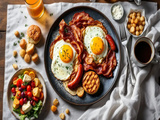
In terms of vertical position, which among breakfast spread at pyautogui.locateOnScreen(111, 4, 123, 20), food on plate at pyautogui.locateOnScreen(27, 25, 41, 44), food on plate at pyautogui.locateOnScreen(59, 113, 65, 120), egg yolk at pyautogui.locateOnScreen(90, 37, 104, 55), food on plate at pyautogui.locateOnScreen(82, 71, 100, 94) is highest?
breakfast spread at pyautogui.locateOnScreen(111, 4, 123, 20)

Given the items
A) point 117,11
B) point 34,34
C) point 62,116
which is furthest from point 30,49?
point 117,11

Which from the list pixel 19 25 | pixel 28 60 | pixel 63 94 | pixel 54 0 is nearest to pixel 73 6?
pixel 54 0

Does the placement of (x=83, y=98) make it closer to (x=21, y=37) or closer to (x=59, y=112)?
(x=59, y=112)

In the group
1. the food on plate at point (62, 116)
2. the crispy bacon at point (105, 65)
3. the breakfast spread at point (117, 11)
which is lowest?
the food on plate at point (62, 116)

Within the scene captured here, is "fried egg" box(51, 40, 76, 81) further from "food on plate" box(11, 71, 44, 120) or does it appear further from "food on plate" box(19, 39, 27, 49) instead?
"food on plate" box(19, 39, 27, 49)

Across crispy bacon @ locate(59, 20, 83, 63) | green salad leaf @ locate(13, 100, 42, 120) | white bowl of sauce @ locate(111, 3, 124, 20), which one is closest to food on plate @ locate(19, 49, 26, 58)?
crispy bacon @ locate(59, 20, 83, 63)

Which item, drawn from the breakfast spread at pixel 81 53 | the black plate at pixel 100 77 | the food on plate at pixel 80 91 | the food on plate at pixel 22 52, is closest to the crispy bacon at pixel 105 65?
the breakfast spread at pixel 81 53

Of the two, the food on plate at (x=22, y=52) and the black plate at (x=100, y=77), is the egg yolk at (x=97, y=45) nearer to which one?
the black plate at (x=100, y=77)

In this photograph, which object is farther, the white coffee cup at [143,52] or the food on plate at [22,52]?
the food on plate at [22,52]
